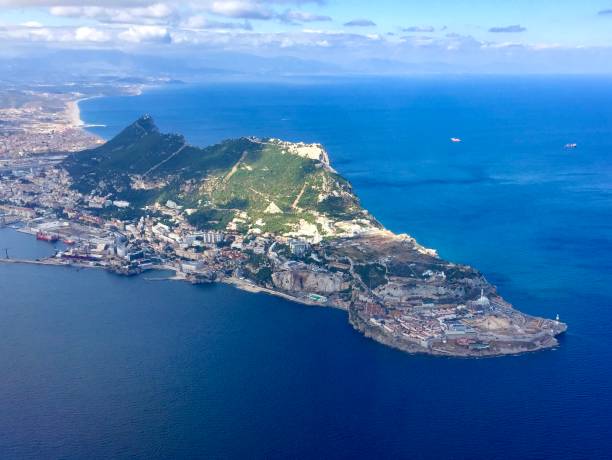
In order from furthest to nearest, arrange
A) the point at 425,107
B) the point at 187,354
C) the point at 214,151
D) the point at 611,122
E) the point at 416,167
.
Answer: the point at 425,107, the point at 611,122, the point at 416,167, the point at 214,151, the point at 187,354

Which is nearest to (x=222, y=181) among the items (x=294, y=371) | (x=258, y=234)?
(x=258, y=234)

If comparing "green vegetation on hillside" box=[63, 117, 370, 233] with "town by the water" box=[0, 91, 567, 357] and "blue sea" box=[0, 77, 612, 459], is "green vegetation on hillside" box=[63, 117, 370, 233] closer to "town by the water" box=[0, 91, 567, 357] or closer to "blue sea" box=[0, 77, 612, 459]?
"town by the water" box=[0, 91, 567, 357]

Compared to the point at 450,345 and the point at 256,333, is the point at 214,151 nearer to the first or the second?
the point at 256,333

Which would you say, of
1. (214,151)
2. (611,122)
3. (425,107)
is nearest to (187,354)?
(214,151)

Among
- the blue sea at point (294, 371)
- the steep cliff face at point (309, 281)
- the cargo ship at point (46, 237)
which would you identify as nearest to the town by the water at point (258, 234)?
the steep cliff face at point (309, 281)

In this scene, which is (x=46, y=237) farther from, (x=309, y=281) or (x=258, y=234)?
(x=309, y=281)

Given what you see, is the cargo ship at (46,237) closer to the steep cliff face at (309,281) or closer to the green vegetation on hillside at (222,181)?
the green vegetation on hillside at (222,181)

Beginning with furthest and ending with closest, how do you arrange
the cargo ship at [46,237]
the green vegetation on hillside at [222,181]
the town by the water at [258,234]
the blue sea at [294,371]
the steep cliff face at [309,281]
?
the green vegetation on hillside at [222,181], the cargo ship at [46,237], the steep cliff face at [309,281], the town by the water at [258,234], the blue sea at [294,371]
